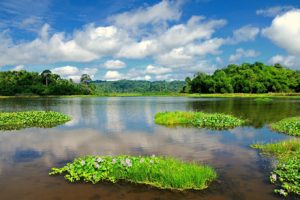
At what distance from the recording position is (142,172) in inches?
491

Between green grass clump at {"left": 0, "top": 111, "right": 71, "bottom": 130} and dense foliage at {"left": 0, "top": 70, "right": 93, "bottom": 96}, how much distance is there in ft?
373

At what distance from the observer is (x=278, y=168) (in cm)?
1410

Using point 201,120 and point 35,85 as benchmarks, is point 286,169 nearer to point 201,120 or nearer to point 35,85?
point 201,120

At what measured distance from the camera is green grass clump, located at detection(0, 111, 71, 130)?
31317 millimetres

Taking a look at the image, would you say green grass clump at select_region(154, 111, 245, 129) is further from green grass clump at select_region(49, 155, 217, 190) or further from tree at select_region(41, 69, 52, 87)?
tree at select_region(41, 69, 52, 87)

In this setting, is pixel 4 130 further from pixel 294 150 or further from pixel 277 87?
pixel 277 87

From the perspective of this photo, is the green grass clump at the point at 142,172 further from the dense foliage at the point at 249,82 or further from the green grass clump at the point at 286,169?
the dense foliage at the point at 249,82

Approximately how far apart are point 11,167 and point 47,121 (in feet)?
64.0

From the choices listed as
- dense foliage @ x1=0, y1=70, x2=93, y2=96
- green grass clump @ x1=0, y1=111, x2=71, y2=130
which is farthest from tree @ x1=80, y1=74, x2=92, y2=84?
green grass clump @ x1=0, y1=111, x2=71, y2=130

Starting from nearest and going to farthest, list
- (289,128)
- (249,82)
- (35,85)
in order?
(289,128) → (35,85) → (249,82)

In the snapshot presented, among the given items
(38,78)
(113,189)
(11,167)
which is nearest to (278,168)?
(113,189)

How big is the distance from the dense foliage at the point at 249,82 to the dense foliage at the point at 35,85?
66978 mm

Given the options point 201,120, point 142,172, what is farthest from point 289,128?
point 142,172

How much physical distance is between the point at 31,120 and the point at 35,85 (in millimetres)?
123795
